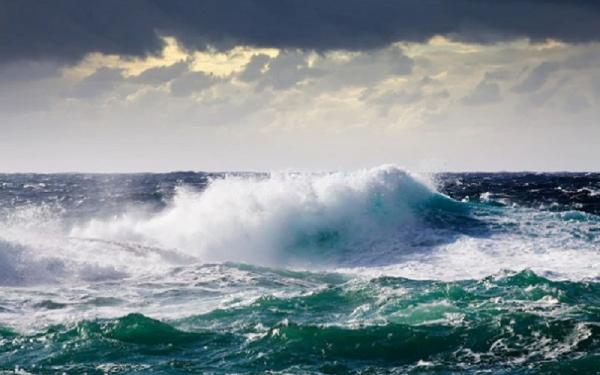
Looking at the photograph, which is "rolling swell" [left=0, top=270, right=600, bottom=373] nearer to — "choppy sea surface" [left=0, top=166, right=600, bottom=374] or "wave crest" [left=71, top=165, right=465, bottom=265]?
"choppy sea surface" [left=0, top=166, right=600, bottom=374]

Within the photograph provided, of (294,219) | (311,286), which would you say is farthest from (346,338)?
(294,219)

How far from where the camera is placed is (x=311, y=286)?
62.2 feet

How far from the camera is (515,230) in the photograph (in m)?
29.7

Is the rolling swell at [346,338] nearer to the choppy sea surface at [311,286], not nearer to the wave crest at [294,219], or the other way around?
the choppy sea surface at [311,286]

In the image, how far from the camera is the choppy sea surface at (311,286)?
11586 mm

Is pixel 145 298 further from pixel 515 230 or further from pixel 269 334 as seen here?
pixel 515 230

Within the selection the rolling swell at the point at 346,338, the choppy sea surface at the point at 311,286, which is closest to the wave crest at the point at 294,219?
the choppy sea surface at the point at 311,286

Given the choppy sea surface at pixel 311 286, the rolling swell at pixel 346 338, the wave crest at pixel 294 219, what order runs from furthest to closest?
the wave crest at pixel 294 219
the choppy sea surface at pixel 311 286
the rolling swell at pixel 346 338

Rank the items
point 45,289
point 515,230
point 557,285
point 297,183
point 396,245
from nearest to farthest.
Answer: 1. point 557,285
2. point 45,289
3. point 396,245
4. point 515,230
5. point 297,183

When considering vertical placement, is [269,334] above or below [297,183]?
below

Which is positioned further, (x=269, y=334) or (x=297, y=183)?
(x=297, y=183)

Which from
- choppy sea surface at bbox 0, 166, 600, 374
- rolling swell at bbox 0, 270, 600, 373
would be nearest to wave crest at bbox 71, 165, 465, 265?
choppy sea surface at bbox 0, 166, 600, 374

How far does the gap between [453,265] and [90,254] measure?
12.3 metres

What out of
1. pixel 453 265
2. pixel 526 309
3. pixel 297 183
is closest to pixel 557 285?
pixel 526 309
